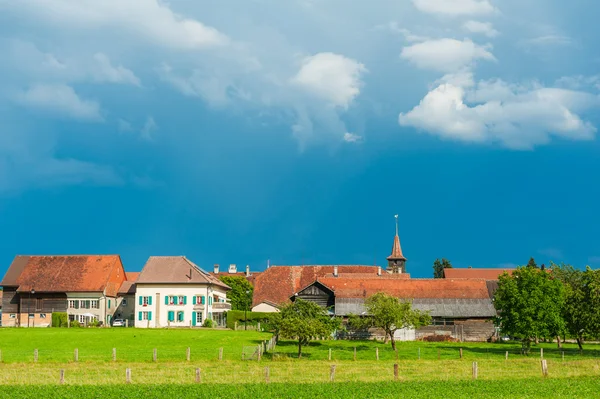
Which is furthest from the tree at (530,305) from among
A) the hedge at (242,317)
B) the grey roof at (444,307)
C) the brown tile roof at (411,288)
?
the hedge at (242,317)

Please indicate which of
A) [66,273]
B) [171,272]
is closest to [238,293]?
[171,272]

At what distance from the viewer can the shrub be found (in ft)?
284

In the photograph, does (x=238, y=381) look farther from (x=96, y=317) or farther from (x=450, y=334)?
(x=96, y=317)

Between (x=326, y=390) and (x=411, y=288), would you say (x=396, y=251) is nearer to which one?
(x=411, y=288)

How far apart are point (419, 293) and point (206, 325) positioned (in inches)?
1047

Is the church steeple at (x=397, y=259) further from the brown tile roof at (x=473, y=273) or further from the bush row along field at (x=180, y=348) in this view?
the bush row along field at (x=180, y=348)

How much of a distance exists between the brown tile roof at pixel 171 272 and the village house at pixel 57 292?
5933 mm

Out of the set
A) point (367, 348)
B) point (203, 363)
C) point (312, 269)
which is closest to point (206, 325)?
point (312, 269)

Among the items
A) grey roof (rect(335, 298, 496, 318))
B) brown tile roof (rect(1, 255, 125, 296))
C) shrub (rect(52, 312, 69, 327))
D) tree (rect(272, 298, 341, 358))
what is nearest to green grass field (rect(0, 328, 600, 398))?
tree (rect(272, 298, 341, 358))

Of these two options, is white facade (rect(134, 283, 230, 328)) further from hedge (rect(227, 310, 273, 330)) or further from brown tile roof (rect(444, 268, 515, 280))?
brown tile roof (rect(444, 268, 515, 280))

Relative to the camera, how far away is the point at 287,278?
99000 millimetres

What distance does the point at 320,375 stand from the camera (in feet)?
124

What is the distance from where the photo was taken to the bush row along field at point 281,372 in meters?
35.3

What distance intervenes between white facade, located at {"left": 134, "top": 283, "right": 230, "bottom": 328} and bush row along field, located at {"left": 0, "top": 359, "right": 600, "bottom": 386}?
44511 mm
